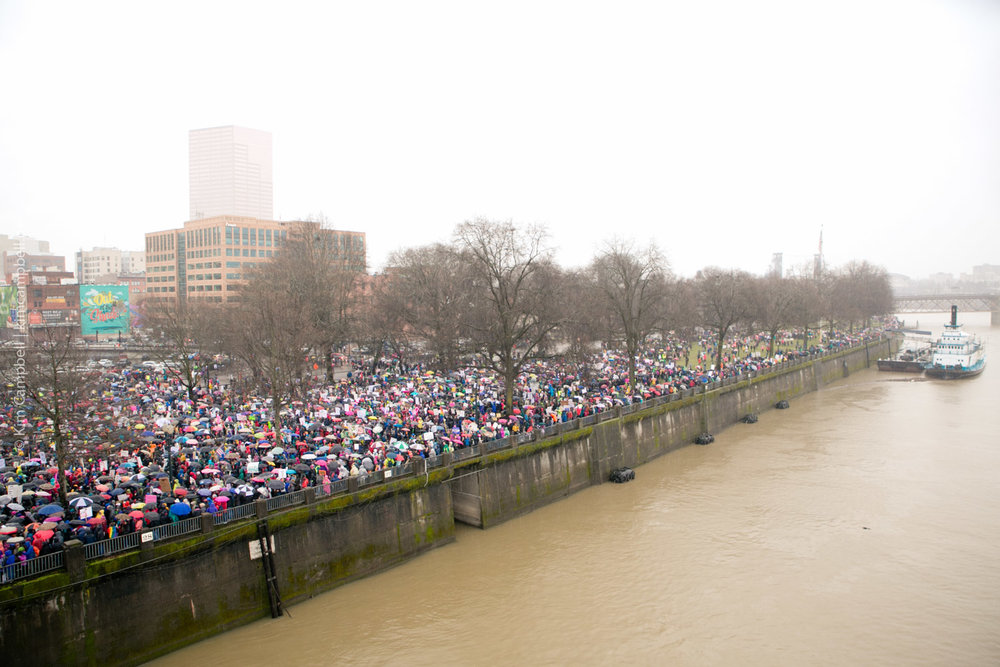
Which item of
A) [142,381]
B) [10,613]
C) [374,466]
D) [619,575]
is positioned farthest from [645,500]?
[142,381]

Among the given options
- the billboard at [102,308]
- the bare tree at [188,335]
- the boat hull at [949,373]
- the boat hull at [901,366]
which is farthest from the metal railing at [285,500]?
the boat hull at [901,366]

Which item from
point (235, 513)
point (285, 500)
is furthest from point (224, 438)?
point (235, 513)

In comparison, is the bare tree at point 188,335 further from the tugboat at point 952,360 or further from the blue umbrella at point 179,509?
the tugboat at point 952,360

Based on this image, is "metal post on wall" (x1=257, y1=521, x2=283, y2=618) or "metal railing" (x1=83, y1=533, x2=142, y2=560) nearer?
"metal railing" (x1=83, y1=533, x2=142, y2=560)

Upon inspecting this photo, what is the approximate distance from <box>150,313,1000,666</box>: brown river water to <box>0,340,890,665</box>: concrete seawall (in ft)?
2.09

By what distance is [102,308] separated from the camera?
7769cm

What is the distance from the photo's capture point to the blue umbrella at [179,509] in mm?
16797

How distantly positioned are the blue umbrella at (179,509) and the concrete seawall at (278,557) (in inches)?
28.8

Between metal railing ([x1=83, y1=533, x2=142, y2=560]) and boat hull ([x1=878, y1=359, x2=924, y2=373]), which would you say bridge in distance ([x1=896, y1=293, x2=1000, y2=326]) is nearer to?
boat hull ([x1=878, y1=359, x2=924, y2=373])

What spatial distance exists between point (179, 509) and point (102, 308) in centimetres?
7321

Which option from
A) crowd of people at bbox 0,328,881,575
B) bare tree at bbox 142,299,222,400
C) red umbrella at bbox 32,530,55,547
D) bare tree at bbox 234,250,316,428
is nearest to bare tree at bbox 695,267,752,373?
crowd of people at bbox 0,328,881,575

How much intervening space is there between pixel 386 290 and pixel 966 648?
49435 mm

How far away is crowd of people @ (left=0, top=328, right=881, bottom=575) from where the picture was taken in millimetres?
16969

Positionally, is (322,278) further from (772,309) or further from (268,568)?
(772,309)
